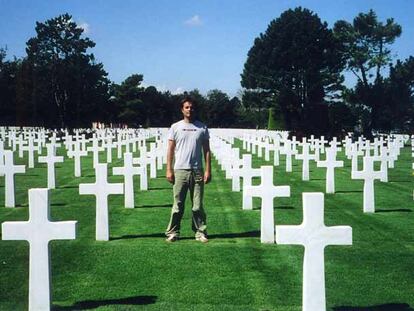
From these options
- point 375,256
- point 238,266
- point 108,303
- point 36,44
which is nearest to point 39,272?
point 108,303

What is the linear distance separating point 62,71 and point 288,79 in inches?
981

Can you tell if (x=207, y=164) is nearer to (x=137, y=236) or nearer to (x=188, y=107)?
(x=188, y=107)

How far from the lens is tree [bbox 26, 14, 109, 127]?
6418 centimetres

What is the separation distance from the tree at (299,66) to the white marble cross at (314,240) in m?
49.9

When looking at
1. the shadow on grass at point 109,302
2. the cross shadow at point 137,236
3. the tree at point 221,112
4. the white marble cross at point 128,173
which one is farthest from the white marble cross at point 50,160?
the tree at point 221,112

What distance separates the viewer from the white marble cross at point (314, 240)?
4730mm

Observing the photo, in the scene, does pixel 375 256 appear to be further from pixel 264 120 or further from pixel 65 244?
pixel 264 120

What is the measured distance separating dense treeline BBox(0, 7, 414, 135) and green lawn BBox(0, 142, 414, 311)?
38.3 m

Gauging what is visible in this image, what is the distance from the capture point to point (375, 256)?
7.37 metres

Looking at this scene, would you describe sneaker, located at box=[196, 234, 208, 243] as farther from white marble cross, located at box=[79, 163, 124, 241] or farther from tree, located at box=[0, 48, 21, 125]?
tree, located at box=[0, 48, 21, 125]

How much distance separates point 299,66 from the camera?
185 ft

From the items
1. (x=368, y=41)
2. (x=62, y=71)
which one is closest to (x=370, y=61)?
(x=368, y=41)

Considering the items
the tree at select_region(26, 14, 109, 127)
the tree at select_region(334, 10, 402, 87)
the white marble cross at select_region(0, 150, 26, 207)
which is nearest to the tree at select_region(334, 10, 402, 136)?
the tree at select_region(334, 10, 402, 87)

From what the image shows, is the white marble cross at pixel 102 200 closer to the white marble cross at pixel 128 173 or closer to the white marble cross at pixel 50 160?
the white marble cross at pixel 128 173
